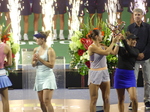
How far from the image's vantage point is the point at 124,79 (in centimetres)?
615

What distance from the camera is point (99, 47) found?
19.9 ft

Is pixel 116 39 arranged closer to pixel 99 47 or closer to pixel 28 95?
pixel 99 47

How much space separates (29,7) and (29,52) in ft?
19.5

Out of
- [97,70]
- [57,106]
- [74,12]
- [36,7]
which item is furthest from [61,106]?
[74,12]

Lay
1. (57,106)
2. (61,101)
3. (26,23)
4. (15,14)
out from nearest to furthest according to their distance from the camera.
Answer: (61,101), (57,106), (26,23), (15,14)

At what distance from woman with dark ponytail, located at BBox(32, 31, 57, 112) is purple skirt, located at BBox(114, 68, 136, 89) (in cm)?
80

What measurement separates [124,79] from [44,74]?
994mm

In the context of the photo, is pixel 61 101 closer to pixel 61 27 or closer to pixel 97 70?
pixel 97 70

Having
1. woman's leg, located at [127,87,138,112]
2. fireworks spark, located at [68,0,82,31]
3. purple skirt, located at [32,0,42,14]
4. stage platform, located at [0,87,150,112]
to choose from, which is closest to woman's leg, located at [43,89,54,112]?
stage platform, located at [0,87,150,112]

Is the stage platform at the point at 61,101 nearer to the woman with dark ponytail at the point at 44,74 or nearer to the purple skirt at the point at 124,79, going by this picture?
the woman with dark ponytail at the point at 44,74

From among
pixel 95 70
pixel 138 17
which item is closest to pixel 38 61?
pixel 95 70

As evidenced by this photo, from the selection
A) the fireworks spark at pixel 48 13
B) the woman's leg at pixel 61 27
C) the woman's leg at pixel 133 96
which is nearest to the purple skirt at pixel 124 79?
the woman's leg at pixel 133 96

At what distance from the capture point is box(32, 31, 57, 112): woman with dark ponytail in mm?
5964

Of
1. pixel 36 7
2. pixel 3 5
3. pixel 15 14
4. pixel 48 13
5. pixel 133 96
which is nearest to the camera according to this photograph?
pixel 133 96
